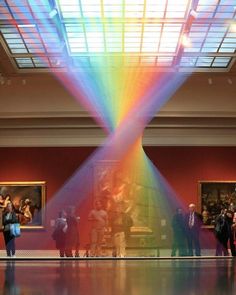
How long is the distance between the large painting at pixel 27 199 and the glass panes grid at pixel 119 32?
17.4ft

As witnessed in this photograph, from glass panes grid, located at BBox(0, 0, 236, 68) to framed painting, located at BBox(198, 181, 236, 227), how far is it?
17.0ft

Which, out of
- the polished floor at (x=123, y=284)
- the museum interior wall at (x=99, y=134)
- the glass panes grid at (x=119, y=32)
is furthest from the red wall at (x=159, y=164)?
the polished floor at (x=123, y=284)

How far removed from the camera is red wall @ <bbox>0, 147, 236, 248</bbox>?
22484 millimetres

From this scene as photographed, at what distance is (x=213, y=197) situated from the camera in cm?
2219

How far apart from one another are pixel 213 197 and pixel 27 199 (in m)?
8.18

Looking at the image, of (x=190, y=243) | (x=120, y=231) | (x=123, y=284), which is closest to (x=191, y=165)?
(x=190, y=243)

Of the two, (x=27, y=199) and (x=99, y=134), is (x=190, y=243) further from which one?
(x=27, y=199)

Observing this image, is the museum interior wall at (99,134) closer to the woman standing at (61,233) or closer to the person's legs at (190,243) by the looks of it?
the person's legs at (190,243)

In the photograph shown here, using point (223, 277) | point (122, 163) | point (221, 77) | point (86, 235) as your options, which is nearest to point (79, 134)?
point (122, 163)

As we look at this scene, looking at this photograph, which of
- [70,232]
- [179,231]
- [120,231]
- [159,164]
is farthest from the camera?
[159,164]

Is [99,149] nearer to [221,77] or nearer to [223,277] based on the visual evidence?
[221,77]

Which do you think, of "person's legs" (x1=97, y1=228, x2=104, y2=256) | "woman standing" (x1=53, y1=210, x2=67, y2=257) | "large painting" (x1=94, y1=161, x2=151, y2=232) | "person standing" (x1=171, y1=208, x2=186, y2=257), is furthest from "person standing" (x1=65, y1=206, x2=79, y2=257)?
"large painting" (x1=94, y1=161, x2=151, y2=232)

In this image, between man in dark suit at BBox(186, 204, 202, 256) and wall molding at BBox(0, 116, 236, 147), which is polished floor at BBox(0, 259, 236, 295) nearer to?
man in dark suit at BBox(186, 204, 202, 256)

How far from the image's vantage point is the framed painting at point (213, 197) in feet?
72.2
